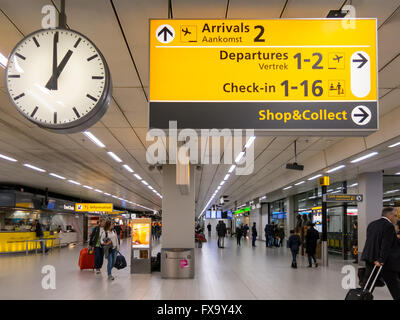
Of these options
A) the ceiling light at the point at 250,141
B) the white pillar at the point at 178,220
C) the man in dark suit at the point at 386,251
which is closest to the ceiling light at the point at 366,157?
the ceiling light at the point at 250,141

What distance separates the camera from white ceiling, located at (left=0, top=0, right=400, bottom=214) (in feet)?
12.6

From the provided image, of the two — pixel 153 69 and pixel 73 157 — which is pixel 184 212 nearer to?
pixel 73 157

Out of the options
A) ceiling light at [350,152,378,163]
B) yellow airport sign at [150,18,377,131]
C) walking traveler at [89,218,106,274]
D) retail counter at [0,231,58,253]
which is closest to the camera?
yellow airport sign at [150,18,377,131]

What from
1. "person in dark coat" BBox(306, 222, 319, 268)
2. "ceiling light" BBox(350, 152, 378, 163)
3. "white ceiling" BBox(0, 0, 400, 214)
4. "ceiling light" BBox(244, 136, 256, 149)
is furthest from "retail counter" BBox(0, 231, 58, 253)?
"ceiling light" BBox(350, 152, 378, 163)

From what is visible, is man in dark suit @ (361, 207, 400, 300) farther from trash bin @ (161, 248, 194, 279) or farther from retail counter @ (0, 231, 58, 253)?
retail counter @ (0, 231, 58, 253)

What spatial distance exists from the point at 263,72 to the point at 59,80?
164cm

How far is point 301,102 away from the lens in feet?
10.3

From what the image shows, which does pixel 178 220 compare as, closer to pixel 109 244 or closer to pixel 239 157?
pixel 109 244

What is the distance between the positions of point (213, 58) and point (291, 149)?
8747 millimetres

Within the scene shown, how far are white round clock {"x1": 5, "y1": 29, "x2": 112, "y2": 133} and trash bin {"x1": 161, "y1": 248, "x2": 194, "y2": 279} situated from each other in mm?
8088

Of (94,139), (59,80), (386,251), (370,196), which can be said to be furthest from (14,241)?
(59,80)

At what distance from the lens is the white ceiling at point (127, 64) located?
12.6 feet

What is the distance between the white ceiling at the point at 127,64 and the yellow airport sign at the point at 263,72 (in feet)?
2.16

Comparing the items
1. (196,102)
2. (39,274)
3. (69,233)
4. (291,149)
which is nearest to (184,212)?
(291,149)
